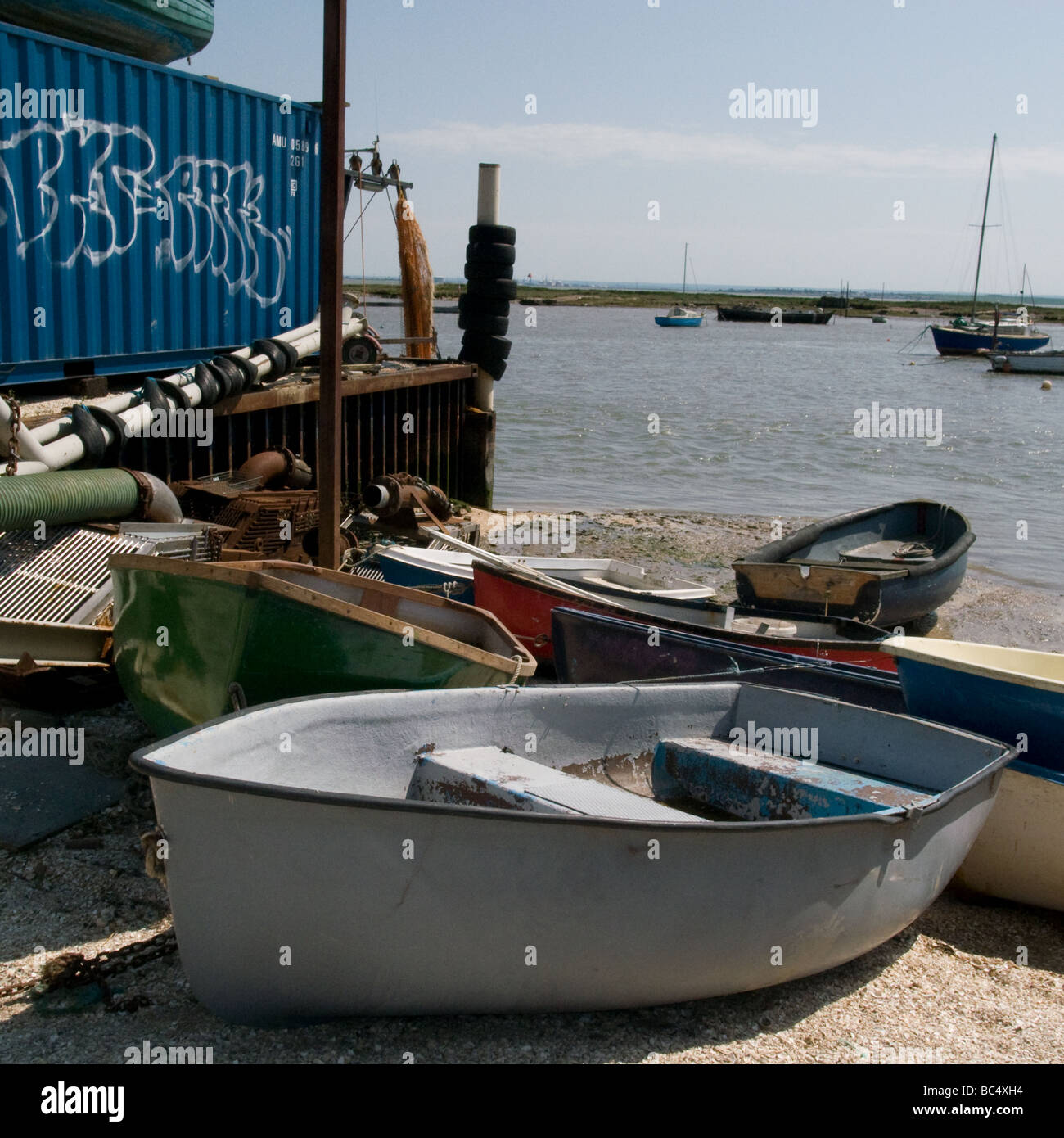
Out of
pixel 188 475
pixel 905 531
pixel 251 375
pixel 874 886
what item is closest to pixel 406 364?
pixel 251 375

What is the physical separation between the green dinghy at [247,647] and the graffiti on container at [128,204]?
16.1ft

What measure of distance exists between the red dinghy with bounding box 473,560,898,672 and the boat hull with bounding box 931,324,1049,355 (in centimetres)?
5126

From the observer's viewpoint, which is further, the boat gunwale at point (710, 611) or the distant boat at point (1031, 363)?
the distant boat at point (1031, 363)

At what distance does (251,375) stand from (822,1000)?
783 centimetres

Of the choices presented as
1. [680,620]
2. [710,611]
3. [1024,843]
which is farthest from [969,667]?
[710,611]

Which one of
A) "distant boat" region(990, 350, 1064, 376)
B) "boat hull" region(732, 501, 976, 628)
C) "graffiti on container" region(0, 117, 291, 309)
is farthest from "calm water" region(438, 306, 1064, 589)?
"graffiti on container" region(0, 117, 291, 309)

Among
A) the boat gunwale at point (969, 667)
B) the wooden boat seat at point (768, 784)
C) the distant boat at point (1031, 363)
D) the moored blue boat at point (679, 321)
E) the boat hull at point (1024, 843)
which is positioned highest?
the moored blue boat at point (679, 321)

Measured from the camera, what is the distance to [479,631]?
20.9 ft

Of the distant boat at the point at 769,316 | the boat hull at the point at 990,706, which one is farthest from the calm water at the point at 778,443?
the distant boat at the point at 769,316

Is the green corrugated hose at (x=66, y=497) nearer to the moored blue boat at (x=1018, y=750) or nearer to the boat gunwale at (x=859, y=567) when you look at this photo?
the moored blue boat at (x=1018, y=750)

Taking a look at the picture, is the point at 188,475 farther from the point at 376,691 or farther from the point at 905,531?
the point at 905,531

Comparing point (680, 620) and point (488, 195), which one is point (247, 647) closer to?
point (680, 620)

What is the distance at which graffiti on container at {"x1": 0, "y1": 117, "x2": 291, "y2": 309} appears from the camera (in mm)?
9172

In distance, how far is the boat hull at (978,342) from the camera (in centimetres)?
5712
